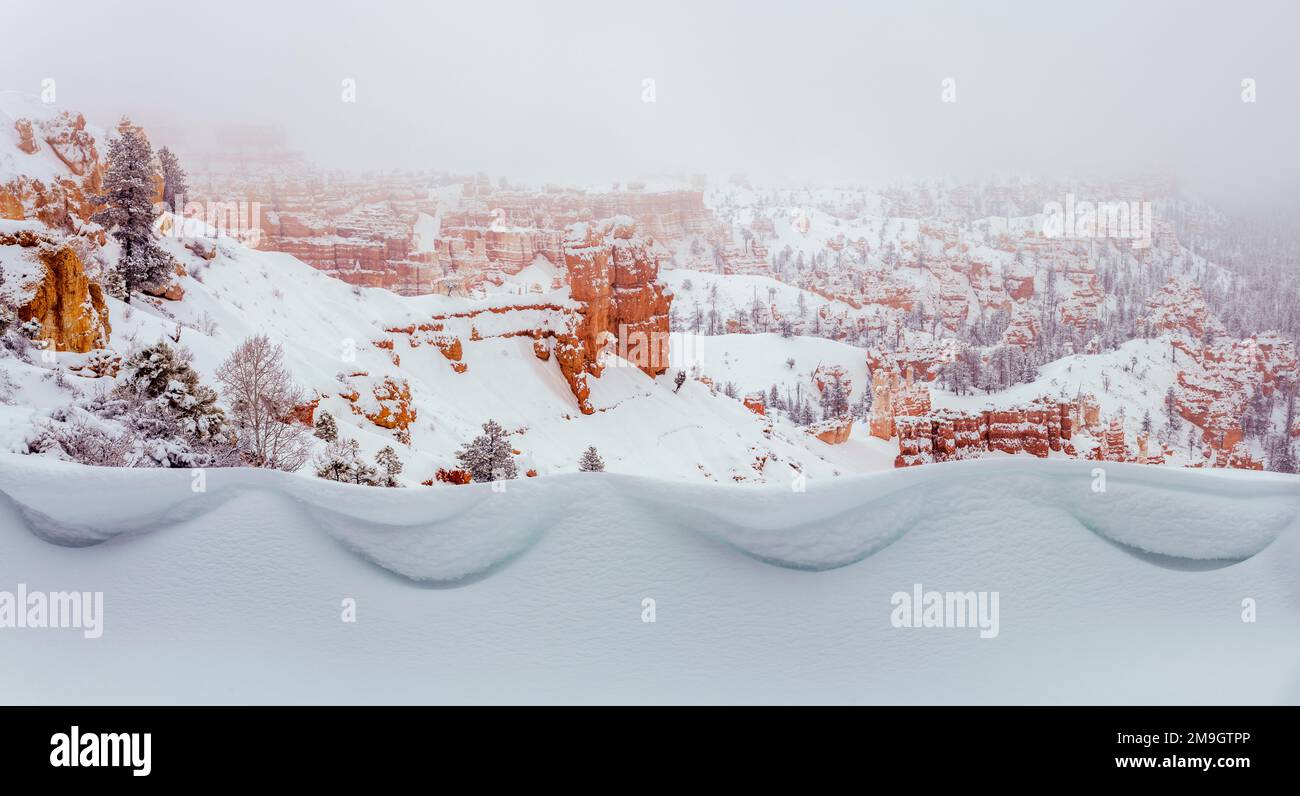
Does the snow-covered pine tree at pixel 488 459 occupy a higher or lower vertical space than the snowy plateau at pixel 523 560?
lower

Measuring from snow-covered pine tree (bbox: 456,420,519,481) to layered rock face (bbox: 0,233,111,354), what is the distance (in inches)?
241

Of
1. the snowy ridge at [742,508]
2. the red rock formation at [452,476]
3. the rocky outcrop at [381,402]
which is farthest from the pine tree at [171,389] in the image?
the rocky outcrop at [381,402]

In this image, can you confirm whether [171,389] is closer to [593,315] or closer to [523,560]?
[523,560]

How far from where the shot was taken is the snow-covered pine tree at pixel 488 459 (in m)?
14.9

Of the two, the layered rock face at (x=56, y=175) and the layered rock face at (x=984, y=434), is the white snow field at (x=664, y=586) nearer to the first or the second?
the layered rock face at (x=56, y=175)

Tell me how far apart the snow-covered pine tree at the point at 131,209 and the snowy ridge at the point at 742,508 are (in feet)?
45.6

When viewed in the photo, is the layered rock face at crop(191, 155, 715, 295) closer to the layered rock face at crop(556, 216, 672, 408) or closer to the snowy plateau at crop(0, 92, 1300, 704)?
the layered rock face at crop(556, 216, 672, 408)

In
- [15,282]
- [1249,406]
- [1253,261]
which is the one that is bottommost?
[1249,406]

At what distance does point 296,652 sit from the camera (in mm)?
2621

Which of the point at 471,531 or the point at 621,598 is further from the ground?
the point at 471,531

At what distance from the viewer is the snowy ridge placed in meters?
2.77
